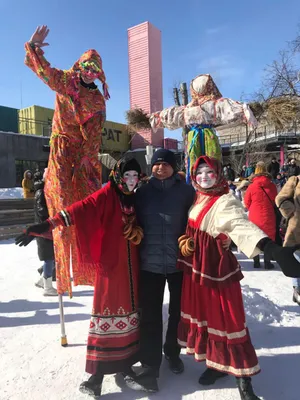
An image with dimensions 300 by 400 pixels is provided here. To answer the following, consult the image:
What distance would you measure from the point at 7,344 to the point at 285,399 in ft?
7.51

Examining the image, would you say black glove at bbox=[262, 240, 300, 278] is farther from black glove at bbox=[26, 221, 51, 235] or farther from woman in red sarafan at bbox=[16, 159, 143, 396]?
black glove at bbox=[26, 221, 51, 235]

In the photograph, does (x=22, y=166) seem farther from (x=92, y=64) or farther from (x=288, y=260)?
(x=288, y=260)

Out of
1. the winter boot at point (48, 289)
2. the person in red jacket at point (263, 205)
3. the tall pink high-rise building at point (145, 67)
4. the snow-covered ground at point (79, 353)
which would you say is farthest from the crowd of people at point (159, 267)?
the tall pink high-rise building at point (145, 67)

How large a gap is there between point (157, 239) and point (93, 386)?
107 centimetres

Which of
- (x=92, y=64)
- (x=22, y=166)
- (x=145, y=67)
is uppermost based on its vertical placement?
(x=145, y=67)

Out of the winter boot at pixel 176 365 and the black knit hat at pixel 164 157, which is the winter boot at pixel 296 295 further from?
the black knit hat at pixel 164 157

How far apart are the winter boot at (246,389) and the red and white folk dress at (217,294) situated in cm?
6

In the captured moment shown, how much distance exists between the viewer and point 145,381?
7.13 feet

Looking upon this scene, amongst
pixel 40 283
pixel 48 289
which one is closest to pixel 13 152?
pixel 40 283

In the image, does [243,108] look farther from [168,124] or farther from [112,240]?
[112,240]

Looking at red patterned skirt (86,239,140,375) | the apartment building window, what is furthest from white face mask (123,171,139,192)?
the apartment building window

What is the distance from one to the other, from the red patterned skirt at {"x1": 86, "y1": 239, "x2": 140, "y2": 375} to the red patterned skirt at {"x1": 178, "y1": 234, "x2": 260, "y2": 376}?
459mm

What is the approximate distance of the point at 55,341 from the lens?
2.87 meters

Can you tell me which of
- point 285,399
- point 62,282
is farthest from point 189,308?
point 62,282
